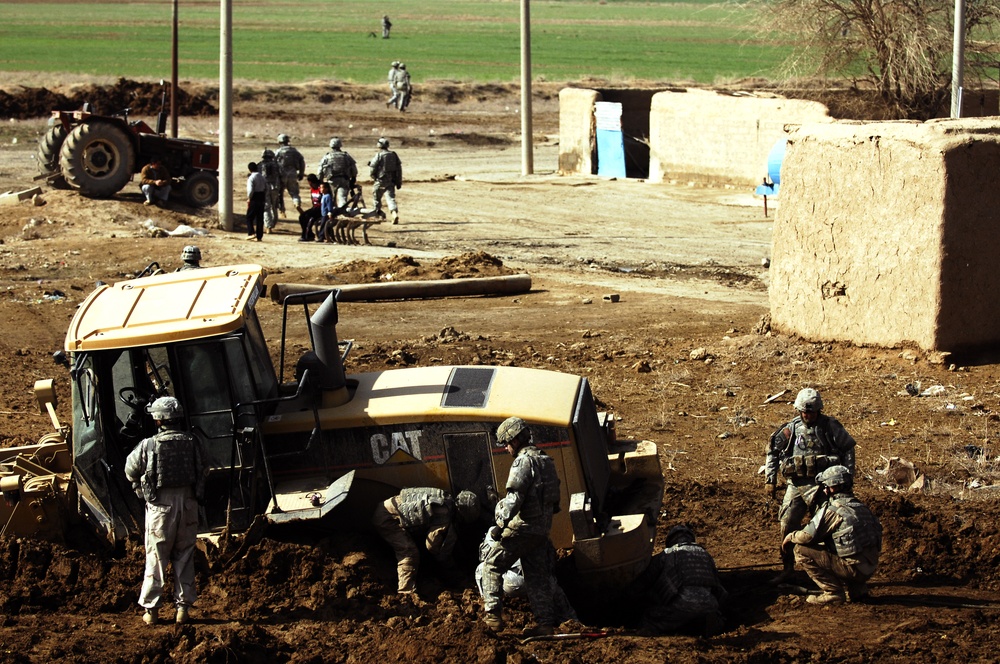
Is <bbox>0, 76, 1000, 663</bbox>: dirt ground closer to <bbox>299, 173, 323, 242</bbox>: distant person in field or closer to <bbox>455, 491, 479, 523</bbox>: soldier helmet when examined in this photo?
<bbox>455, 491, 479, 523</bbox>: soldier helmet

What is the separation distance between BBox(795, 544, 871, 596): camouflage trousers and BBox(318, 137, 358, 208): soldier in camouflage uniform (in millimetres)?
15744

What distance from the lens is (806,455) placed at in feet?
28.8

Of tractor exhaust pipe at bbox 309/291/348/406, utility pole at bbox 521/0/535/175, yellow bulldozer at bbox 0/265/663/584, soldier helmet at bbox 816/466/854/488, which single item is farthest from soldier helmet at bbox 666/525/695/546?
utility pole at bbox 521/0/535/175

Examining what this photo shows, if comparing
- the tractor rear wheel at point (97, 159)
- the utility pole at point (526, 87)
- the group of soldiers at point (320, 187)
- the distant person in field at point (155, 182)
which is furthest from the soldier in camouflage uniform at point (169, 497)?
the utility pole at point (526, 87)

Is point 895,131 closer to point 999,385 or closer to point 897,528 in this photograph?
point 999,385

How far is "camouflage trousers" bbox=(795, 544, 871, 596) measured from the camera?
8156 millimetres

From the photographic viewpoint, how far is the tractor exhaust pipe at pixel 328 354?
26.8 feet

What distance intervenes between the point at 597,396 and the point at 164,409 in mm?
6497

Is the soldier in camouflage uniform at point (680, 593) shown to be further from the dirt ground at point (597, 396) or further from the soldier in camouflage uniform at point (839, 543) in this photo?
the soldier in camouflage uniform at point (839, 543)

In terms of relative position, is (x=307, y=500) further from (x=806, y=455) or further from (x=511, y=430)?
(x=806, y=455)

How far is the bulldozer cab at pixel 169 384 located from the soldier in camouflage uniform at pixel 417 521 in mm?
893

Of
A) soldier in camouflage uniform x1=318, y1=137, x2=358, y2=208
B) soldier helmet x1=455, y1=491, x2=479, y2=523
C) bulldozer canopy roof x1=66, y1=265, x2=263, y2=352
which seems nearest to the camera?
bulldozer canopy roof x1=66, y1=265, x2=263, y2=352

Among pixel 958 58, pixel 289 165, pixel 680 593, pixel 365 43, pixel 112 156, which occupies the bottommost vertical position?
pixel 680 593

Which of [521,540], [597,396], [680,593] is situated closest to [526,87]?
[597,396]
